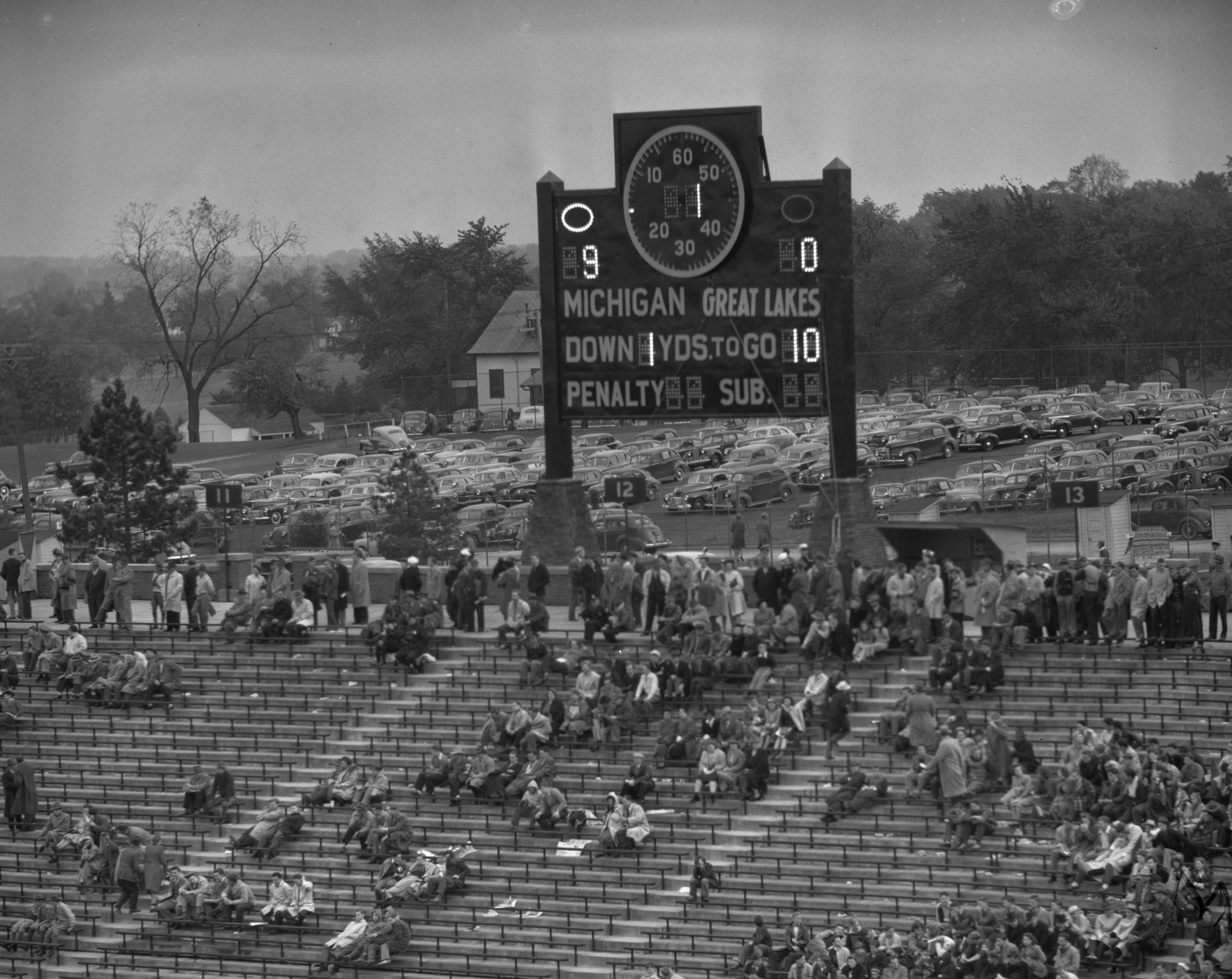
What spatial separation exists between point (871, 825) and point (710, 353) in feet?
33.4

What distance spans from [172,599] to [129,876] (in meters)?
9.07

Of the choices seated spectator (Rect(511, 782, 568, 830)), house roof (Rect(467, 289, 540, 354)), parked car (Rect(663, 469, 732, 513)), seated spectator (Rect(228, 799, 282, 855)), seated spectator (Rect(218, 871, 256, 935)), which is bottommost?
seated spectator (Rect(218, 871, 256, 935))

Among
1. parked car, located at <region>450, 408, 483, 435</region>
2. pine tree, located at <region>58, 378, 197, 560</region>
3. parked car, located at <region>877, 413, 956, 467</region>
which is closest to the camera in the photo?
pine tree, located at <region>58, 378, 197, 560</region>

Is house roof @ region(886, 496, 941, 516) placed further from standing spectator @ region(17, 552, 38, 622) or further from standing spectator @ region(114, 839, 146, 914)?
standing spectator @ region(114, 839, 146, 914)

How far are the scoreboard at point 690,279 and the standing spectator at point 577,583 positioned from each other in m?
2.41

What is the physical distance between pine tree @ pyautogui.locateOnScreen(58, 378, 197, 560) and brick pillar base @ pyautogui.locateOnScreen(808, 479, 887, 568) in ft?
59.8

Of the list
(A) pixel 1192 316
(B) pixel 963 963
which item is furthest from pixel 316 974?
(A) pixel 1192 316

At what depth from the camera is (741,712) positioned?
27.9m

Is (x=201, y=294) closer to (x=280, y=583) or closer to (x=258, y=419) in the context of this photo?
(x=258, y=419)

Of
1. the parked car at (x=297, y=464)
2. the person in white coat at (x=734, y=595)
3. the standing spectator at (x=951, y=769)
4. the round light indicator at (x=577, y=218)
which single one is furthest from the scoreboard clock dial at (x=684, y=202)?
the parked car at (x=297, y=464)

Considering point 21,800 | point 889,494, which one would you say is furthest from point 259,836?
point 889,494

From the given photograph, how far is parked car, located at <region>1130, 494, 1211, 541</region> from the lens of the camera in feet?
143

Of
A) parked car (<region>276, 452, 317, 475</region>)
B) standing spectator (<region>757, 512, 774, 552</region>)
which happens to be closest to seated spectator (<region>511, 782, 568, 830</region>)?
standing spectator (<region>757, 512, 774, 552</region>)

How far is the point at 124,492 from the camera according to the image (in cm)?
Result: 4428
